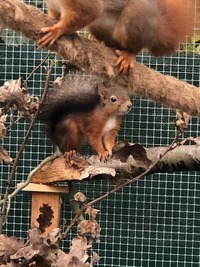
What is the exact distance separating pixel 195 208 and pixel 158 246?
0.21 metres

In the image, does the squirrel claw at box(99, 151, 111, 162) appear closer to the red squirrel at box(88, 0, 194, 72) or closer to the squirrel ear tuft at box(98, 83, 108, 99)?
the squirrel ear tuft at box(98, 83, 108, 99)

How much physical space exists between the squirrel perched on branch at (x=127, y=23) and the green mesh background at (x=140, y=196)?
27.0 inches

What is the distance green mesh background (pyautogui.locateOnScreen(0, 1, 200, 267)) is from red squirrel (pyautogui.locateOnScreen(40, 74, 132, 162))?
0.21 metres

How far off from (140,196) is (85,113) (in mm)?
444

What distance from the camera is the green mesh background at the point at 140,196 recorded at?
2.82 metres

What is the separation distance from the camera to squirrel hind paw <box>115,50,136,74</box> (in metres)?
1.78

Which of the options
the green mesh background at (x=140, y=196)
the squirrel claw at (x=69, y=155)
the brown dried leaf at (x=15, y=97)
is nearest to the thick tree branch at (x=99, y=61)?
the brown dried leaf at (x=15, y=97)

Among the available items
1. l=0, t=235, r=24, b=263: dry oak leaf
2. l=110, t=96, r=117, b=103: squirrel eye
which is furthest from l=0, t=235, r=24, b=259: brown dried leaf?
l=110, t=96, r=117, b=103: squirrel eye

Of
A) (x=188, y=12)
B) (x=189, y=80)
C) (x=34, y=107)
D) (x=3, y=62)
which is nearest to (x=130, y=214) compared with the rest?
(x=189, y=80)

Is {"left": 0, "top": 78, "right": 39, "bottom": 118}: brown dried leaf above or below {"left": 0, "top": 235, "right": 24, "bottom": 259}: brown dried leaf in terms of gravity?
above

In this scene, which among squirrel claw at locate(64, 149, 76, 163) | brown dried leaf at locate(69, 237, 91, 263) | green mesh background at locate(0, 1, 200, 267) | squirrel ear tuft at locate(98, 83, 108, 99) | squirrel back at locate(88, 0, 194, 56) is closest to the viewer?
brown dried leaf at locate(69, 237, 91, 263)

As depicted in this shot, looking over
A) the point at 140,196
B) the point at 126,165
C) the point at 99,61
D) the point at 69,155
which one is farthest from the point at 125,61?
the point at 140,196

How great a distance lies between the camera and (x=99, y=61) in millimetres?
1680

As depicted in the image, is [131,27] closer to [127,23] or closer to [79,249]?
[127,23]
